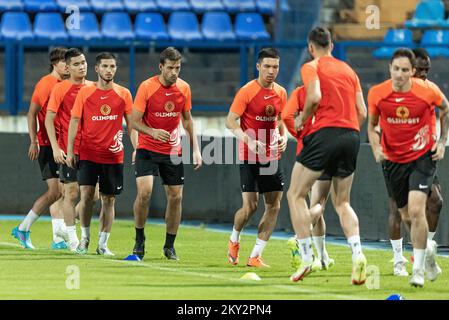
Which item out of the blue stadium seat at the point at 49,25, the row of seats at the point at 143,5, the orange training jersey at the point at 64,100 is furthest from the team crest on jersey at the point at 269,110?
the row of seats at the point at 143,5

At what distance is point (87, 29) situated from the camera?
27.9 meters

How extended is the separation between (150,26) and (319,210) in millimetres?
15568

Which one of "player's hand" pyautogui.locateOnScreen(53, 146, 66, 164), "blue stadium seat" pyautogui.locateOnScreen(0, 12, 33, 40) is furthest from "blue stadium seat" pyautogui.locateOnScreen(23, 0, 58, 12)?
"player's hand" pyautogui.locateOnScreen(53, 146, 66, 164)

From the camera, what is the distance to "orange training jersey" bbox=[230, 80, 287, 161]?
14.6 m

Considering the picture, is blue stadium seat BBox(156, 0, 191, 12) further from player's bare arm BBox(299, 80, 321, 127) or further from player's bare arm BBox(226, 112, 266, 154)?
player's bare arm BBox(299, 80, 321, 127)

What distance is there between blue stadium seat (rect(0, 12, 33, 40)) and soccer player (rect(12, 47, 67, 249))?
10885 millimetres

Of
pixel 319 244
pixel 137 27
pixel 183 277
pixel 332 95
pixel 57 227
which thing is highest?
pixel 332 95

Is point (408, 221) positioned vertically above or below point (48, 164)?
above

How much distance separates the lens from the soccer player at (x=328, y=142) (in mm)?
12453

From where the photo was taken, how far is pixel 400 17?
27.7 m

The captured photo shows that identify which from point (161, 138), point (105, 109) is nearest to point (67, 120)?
point (105, 109)

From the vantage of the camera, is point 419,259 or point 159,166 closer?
point 419,259

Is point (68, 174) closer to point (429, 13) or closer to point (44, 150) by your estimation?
point (44, 150)
